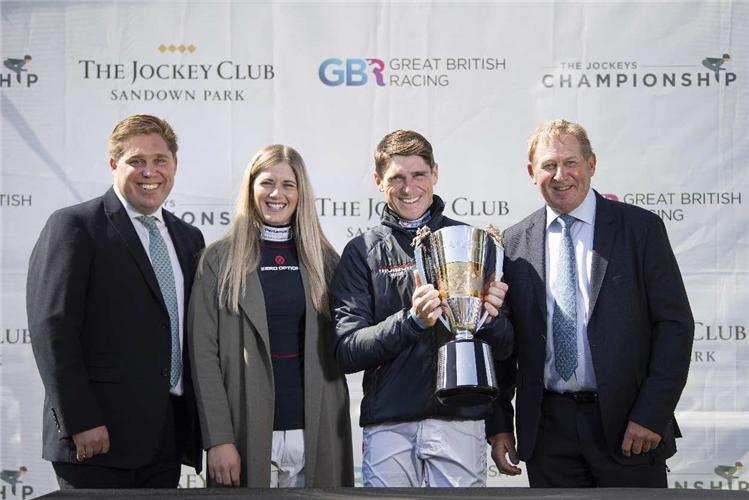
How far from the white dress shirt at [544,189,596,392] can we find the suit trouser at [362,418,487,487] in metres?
0.29

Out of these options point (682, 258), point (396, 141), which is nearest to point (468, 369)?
Result: point (396, 141)

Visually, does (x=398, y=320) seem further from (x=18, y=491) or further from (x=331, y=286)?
(x=18, y=491)

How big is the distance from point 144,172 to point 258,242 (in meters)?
0.43

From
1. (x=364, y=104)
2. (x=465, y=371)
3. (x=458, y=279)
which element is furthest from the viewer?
(x=364, y=104)

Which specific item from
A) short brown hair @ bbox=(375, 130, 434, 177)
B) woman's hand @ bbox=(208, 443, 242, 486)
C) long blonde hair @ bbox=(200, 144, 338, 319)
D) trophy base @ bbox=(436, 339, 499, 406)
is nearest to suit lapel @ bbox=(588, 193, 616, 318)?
trophy base @ bbox=(436, 339, 499, 406)

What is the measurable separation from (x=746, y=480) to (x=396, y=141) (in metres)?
2.21

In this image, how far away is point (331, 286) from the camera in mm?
2457

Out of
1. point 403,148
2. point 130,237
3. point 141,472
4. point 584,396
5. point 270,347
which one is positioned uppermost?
point 403,148

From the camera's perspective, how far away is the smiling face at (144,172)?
8.45 feet

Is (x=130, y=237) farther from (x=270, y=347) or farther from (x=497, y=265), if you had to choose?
(x=497, y=265)

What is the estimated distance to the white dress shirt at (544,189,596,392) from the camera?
2.36m

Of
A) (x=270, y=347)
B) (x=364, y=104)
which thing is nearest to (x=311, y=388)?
(x=270, y=347)

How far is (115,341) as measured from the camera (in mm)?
2400

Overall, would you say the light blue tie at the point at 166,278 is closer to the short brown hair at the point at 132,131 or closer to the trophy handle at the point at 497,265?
the short brown hair at the point at 132,131
